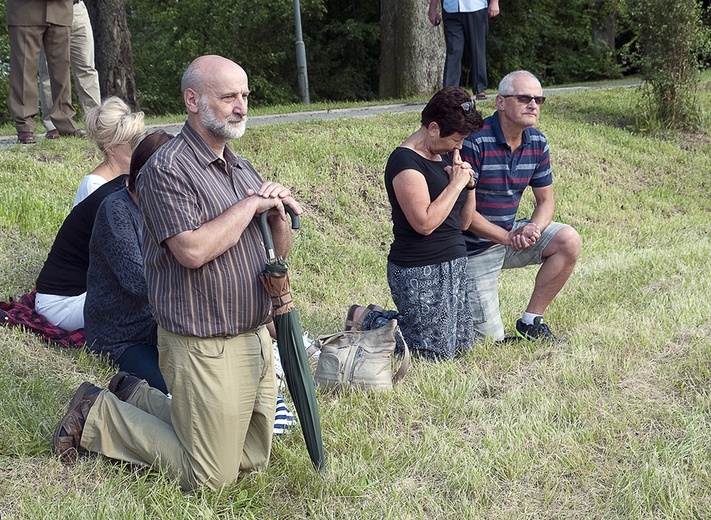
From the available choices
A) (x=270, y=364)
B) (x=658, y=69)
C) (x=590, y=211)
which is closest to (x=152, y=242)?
(x=270, y=364)

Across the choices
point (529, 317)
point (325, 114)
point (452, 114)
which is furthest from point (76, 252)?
point (325, 114)

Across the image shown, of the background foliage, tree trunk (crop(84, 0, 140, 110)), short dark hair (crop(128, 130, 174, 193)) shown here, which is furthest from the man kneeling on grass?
the background foliage

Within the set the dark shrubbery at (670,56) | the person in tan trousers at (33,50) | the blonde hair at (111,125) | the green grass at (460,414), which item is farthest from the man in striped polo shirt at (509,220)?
the dark shrubbery at (670,56)

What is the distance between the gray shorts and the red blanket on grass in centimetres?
256

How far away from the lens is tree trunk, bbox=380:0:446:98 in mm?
16328

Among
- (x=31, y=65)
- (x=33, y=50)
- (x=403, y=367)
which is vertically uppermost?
(x=33, y=50)

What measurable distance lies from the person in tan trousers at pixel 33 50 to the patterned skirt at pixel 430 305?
221 inches

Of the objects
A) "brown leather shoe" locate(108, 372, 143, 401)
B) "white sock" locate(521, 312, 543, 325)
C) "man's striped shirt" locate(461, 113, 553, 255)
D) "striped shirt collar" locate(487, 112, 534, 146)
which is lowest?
"white sock" locate(521, 312, 543, 325)

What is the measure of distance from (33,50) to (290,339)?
22.8ft

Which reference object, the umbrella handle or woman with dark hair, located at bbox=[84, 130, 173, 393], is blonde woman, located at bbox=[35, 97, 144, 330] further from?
the umbrella handle

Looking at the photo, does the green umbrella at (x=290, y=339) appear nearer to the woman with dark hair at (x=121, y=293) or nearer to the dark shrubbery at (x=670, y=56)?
the woman with dark hair at (x=121, y=293)

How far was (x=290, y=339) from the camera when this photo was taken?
360cm

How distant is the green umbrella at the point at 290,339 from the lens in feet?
11.5

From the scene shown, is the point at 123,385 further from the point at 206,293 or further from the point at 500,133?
the point at 500,133
